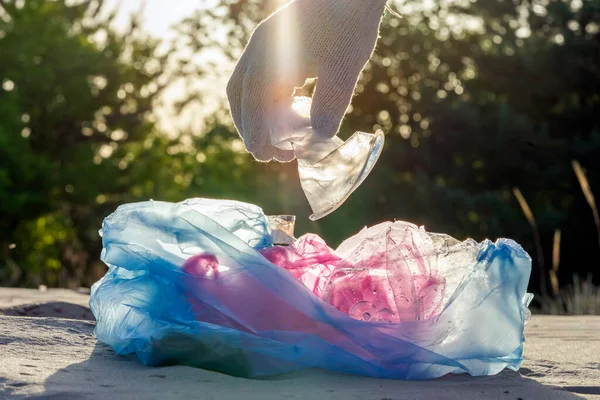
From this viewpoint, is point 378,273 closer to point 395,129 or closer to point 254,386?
point 254,386

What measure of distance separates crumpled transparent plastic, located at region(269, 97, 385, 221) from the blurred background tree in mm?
9496

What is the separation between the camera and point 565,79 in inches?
581

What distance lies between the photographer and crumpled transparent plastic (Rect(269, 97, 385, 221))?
262cm

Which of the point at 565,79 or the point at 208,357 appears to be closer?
the point at 208,357

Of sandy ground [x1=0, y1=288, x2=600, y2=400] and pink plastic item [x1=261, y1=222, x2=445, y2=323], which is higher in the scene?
pink plastic item [x1=261, y1=222, x2=445, y2=323]

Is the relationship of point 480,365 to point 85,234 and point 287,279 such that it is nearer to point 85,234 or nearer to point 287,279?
point 287,279

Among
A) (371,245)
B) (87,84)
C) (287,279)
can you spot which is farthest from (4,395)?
(87,84)

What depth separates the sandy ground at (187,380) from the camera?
222 cm

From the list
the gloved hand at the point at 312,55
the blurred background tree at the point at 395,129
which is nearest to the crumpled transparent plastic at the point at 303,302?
the gloved hand at the point at 312,55

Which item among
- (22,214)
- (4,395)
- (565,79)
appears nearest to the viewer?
(4,395)

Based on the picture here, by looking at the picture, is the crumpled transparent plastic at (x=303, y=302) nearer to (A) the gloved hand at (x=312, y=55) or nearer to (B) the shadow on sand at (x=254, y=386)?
(B) the shadow on sand at (x=254, y=386)

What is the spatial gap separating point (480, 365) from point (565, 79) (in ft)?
42.4

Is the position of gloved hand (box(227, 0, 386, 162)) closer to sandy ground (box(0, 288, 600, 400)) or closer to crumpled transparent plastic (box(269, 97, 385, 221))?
crumpled transparent plastic (box(269, 97, 385, 221))

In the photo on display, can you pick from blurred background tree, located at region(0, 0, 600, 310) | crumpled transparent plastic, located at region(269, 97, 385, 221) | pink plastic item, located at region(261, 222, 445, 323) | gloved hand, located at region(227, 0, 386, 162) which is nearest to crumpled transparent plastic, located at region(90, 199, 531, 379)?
pink plastic item, located at region(261, 222, 445, 323)
